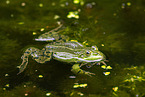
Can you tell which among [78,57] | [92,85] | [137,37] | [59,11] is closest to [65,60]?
[78,57]

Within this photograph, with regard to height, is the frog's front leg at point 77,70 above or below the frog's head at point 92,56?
below

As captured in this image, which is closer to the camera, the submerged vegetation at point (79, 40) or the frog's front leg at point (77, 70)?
the submerged vegetation at point (79, 40)

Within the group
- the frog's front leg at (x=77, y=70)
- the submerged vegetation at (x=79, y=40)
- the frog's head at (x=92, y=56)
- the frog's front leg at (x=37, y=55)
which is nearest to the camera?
the submerged vegetation at (x=79, y=40)

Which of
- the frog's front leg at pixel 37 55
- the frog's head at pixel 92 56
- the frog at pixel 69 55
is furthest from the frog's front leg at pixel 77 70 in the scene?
the frog's front leg at pixel 37 55

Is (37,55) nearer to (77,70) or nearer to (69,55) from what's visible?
(69,55)

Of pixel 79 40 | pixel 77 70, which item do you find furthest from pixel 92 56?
pixel 79 40

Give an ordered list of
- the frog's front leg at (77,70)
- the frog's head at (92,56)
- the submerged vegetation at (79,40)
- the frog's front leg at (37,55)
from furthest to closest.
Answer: the frog's front leg at (37,55)
the frog's head at (92,56)
the frog's front leg at (77,70)
the submerged vegetation at (79,40)

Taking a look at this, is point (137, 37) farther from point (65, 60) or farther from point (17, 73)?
point (17, 73)

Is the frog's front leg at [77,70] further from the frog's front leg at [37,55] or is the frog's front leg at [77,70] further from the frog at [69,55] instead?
the frog's front leg at [37,55]

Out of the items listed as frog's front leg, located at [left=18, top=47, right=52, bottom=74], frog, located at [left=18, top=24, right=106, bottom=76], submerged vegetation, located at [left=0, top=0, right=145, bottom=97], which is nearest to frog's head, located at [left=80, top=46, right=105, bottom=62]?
frog, located at [left=18, top=24, right=106, bottom=76]
